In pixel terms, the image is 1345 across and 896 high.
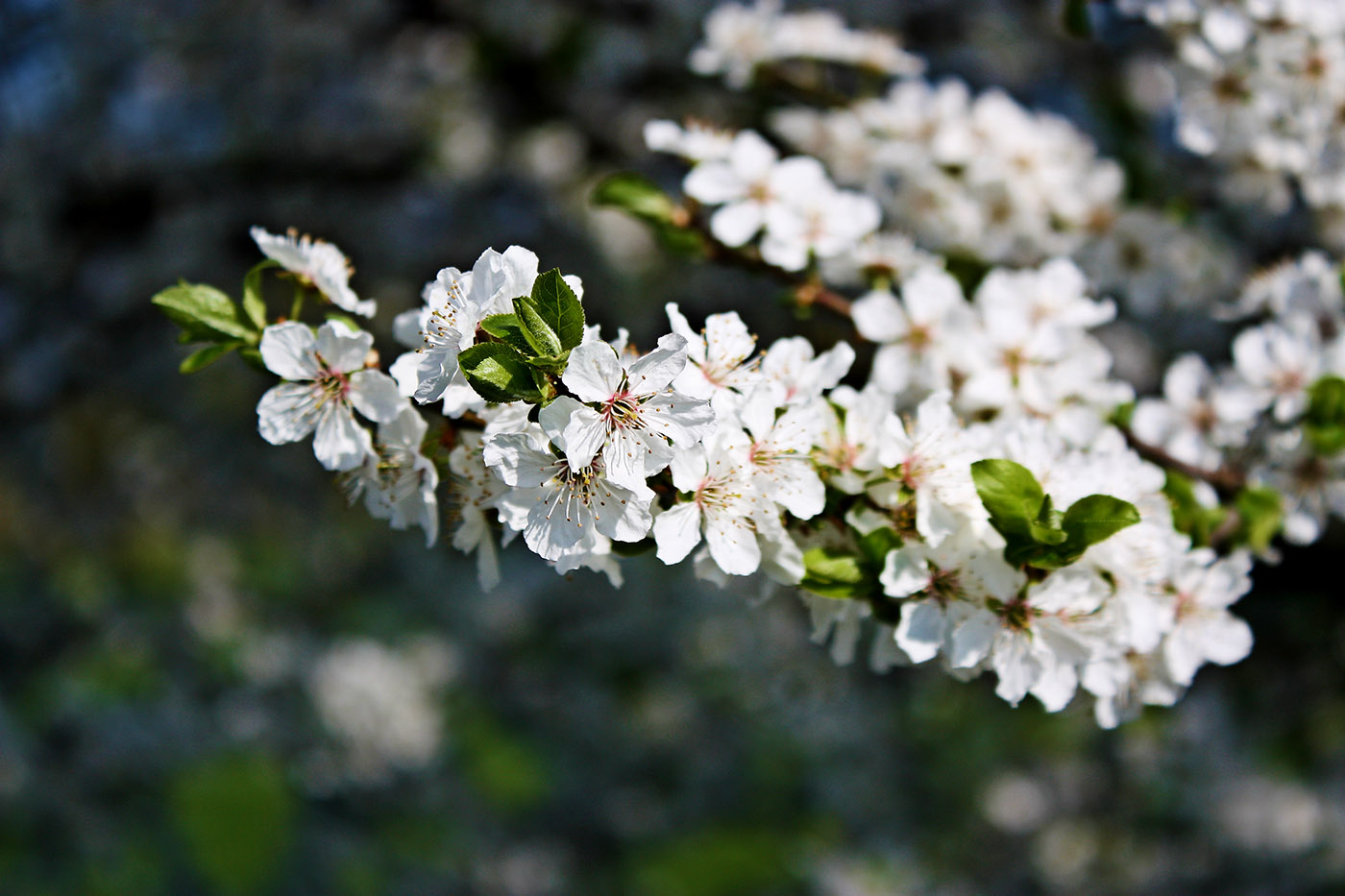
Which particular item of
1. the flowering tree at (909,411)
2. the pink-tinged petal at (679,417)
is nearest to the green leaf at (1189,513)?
the flowering tree at (909,411)

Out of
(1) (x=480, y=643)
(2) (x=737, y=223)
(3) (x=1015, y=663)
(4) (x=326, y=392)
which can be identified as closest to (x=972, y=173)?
(2) (x=737, y=223)

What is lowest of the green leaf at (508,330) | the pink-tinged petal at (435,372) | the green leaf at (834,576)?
the green leaf at (834,576)

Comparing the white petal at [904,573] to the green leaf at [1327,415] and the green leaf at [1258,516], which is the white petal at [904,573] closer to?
the green leaf at [1258,516]

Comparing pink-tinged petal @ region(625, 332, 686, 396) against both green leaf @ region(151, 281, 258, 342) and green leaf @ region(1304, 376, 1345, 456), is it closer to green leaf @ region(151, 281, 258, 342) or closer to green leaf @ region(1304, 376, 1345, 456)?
green leaf @ region(151, 281, 258, 342)

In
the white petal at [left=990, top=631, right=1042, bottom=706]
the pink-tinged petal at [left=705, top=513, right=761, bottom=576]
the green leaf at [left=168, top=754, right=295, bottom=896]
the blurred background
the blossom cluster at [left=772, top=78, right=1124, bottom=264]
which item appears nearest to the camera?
the pink-tinged petal at [left=705, top=513, right=761, bottom=576]

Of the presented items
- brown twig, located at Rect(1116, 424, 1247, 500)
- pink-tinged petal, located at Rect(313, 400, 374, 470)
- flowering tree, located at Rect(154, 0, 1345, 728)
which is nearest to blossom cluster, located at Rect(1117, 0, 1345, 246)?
flowering tree, located at Rect(154, 0, 1345, 728)

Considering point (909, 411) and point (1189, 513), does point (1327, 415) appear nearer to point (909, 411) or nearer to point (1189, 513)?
point (1189, 513)

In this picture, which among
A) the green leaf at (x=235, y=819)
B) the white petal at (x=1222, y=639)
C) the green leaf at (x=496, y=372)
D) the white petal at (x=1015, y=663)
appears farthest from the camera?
the green leaf at (x=235, y=819)

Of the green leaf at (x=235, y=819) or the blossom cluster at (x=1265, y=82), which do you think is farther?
the green leaf at (x=235, y=819)
